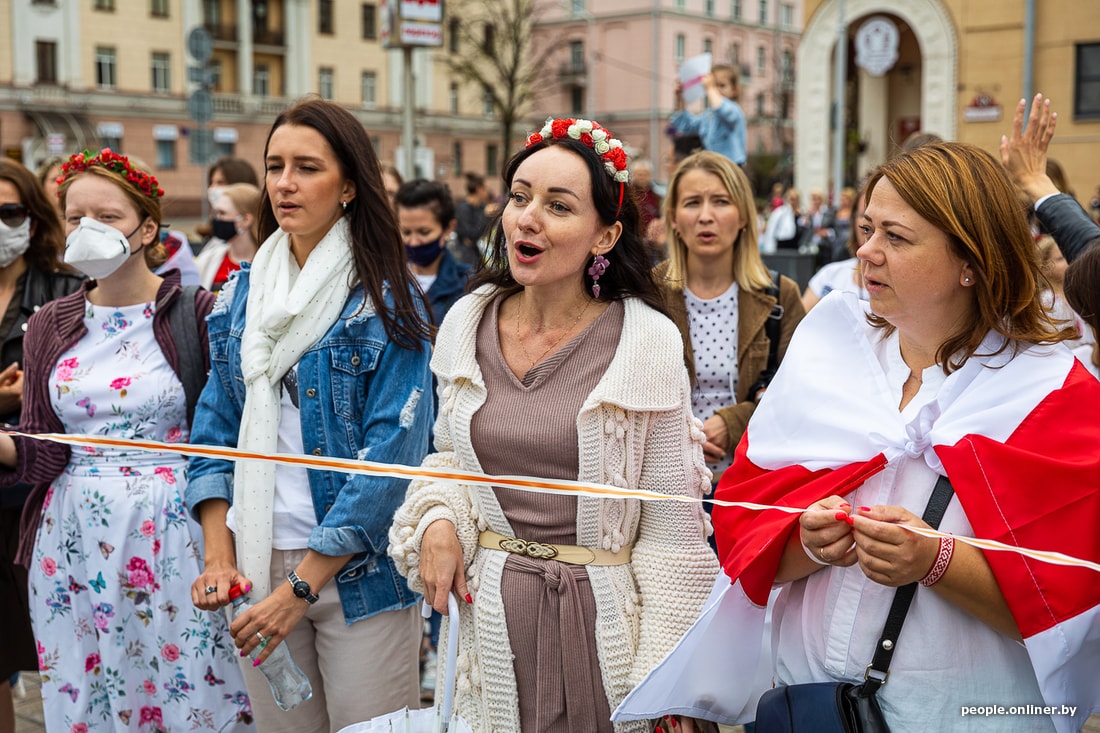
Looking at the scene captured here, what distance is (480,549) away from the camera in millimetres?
2936

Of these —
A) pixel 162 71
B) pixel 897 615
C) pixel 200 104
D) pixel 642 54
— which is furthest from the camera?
pixel 642 54

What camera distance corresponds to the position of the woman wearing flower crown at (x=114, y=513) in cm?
373

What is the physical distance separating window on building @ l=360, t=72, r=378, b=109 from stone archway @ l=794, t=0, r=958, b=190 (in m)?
29.9

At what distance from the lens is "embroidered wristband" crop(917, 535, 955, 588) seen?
7.48ft

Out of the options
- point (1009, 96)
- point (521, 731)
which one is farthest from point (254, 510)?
point (1009, 96)

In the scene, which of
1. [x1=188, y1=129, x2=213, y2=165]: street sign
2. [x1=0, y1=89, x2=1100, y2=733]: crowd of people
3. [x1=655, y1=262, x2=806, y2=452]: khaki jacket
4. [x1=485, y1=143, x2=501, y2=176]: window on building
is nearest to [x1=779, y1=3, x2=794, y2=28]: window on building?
[x1=485, y1=143, x2=501, y2=176]: window on building

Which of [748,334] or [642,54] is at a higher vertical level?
[642,54]

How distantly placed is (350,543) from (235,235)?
4.25m

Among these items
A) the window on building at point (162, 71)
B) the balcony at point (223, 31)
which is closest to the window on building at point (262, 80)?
the balcony at point (223, 31)

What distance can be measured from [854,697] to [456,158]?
58.0 metres

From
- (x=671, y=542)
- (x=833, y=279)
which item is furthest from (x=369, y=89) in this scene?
(x=671, y=542)

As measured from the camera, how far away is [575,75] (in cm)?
6394

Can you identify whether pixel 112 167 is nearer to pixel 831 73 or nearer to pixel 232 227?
pixel 232 227

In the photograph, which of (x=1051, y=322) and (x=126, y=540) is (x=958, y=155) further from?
(x=126, y=540)
